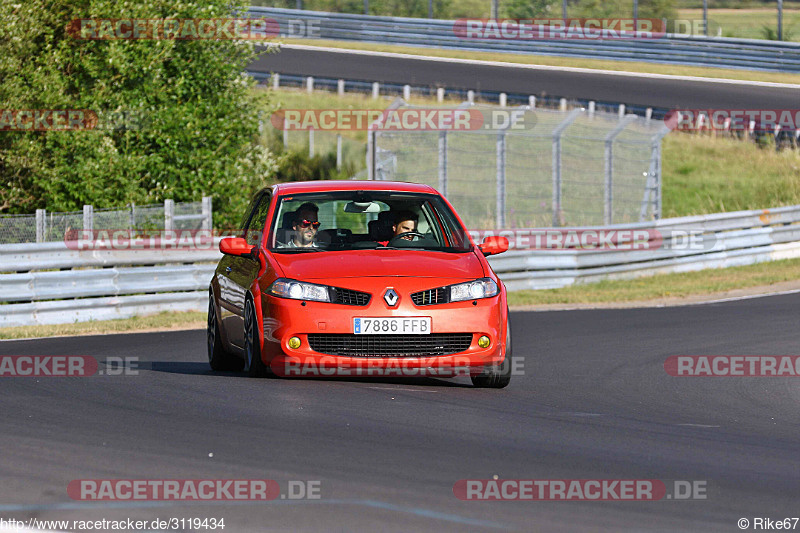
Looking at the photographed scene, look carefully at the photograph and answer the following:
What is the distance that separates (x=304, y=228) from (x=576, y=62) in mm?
38527

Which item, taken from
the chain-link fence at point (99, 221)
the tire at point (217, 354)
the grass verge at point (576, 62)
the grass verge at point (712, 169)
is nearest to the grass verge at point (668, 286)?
the chain-link fence at point (99, 221)

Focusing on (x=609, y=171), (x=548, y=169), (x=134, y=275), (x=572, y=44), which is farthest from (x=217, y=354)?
(x=572, y=44)

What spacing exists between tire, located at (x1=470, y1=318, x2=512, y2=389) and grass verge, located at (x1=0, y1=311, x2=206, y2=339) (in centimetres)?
673

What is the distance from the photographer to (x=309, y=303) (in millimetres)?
9539

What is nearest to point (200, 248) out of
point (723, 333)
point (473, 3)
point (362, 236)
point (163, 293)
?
point (163, 293)

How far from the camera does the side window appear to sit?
1081cm

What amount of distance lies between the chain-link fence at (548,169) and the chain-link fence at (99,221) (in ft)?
13.8

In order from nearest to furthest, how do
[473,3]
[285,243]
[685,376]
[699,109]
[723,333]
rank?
[285,243] < [685,376] < [723,333] < [699,109] < [473,3]

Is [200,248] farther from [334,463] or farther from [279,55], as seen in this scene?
[279,55]

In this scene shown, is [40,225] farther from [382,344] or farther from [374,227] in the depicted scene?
[382,344]

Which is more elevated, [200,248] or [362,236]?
[362,236]

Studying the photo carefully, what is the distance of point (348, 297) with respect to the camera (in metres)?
9.52

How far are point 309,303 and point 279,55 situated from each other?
3894 cm

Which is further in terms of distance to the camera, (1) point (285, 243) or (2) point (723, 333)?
(2) point (723, 333)
